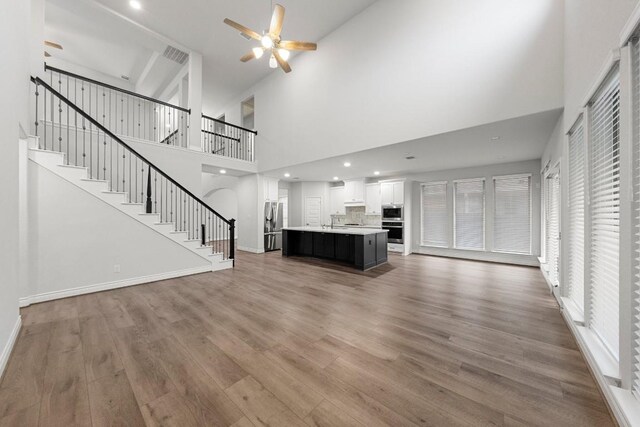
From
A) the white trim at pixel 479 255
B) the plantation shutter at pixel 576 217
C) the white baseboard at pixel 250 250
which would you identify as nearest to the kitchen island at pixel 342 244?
the white baseboard at pixel 250 250

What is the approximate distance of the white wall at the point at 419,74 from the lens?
3.33 metres

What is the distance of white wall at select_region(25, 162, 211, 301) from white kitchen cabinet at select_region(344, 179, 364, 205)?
21.1ft

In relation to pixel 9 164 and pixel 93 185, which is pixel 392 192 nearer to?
pixel 93 185

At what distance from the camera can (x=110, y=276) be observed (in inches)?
160

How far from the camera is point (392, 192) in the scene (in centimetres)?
802

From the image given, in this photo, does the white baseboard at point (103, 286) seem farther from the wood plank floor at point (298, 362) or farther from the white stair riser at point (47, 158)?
the white stair riser at point (47, 158)

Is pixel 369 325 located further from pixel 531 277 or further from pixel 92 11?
pixel 92 11

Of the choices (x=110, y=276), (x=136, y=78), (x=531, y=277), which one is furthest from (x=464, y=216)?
(x=136, y=78)

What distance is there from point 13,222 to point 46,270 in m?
1.66

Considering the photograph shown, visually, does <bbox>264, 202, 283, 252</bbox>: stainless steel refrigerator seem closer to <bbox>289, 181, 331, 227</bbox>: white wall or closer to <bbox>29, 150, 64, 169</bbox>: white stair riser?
<bbox>289, 181, 331, 227</bbox>: white wall

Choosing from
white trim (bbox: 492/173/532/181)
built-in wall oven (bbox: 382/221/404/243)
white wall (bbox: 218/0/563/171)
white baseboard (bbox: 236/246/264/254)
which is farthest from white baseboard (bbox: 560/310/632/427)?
white baseboard (bbox: 236/246/264/254)

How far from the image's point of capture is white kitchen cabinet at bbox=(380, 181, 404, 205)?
7824 millimetres

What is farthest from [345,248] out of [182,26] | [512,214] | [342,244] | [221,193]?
[221,193]

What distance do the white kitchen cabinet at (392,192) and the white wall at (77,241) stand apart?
21.6ft
